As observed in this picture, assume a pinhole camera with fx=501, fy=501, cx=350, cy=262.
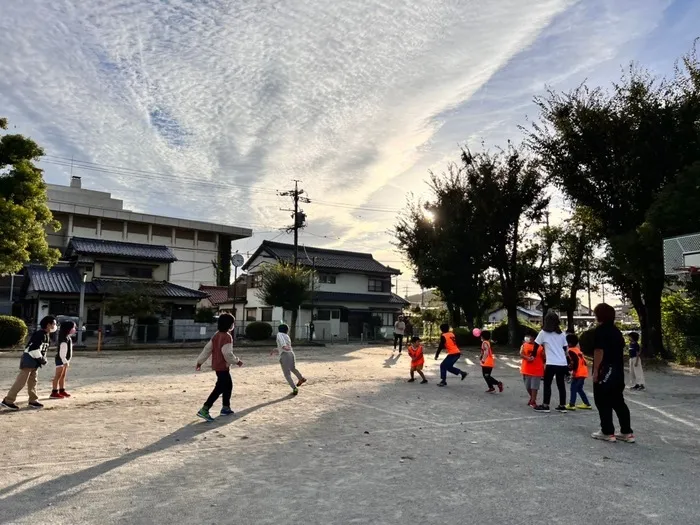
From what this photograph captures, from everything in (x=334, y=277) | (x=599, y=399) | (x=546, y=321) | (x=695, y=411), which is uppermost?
(x=334, y=277)

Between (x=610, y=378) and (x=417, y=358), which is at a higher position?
(x=610, y=378)

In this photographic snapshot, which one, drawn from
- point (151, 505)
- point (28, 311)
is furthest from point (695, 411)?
point (28, 311)

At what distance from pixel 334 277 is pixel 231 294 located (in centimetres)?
992

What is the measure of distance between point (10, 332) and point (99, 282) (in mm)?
10187

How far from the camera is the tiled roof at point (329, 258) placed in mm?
42375

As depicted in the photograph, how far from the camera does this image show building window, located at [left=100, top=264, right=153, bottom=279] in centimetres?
3422

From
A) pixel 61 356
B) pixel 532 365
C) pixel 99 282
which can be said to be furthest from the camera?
pixel 99 282

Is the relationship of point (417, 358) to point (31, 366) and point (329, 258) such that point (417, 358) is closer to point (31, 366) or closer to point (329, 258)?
point (31, 366)

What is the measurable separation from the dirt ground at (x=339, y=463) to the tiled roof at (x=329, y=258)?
32.5m

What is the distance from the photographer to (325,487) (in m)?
4.53

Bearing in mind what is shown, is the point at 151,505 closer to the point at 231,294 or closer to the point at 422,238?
the point at 422,238

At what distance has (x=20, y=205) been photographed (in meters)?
18.7

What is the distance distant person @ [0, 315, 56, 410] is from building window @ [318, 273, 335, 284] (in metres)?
32.8

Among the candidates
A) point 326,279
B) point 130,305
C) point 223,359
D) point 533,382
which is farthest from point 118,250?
point 533,382
